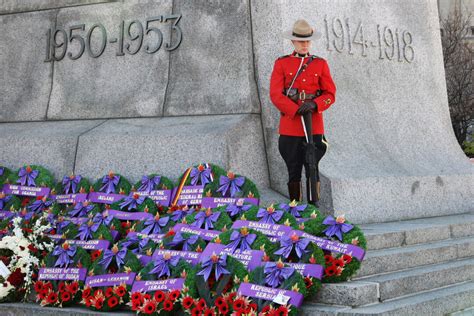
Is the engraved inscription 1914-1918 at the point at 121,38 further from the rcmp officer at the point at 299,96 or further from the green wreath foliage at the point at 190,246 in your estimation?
the green wreath foliage at the point at 190,246

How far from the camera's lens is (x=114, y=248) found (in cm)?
683

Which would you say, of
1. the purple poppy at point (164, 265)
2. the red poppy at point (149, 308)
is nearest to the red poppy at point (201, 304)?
the red poppy at point (149, 308)

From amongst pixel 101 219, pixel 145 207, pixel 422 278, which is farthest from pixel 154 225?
pixel 422 278

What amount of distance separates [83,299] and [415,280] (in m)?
2.37

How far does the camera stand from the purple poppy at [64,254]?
6906 mm

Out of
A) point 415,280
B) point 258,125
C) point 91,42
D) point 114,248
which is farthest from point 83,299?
point 91,42

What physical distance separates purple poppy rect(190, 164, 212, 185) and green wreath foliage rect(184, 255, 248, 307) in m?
2.00

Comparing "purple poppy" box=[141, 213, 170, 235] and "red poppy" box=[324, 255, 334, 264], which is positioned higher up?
"purple poppy" box=[141, 213, 170, 235]

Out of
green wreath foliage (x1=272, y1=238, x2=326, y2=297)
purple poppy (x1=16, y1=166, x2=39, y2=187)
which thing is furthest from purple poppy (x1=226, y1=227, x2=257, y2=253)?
purple poppy (x1=16, y1=166, x2=39, y2=187)

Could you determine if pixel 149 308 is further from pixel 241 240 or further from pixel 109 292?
pixel 241 240

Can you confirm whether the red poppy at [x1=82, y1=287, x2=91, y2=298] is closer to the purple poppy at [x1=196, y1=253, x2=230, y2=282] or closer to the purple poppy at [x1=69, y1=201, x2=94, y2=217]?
the purple poppy at [x1=196, y1=253, x2=230, y2=282]

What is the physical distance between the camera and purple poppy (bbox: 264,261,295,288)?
589 cm

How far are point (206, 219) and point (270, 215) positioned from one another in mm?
523

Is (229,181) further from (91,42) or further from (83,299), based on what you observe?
(91,42)
